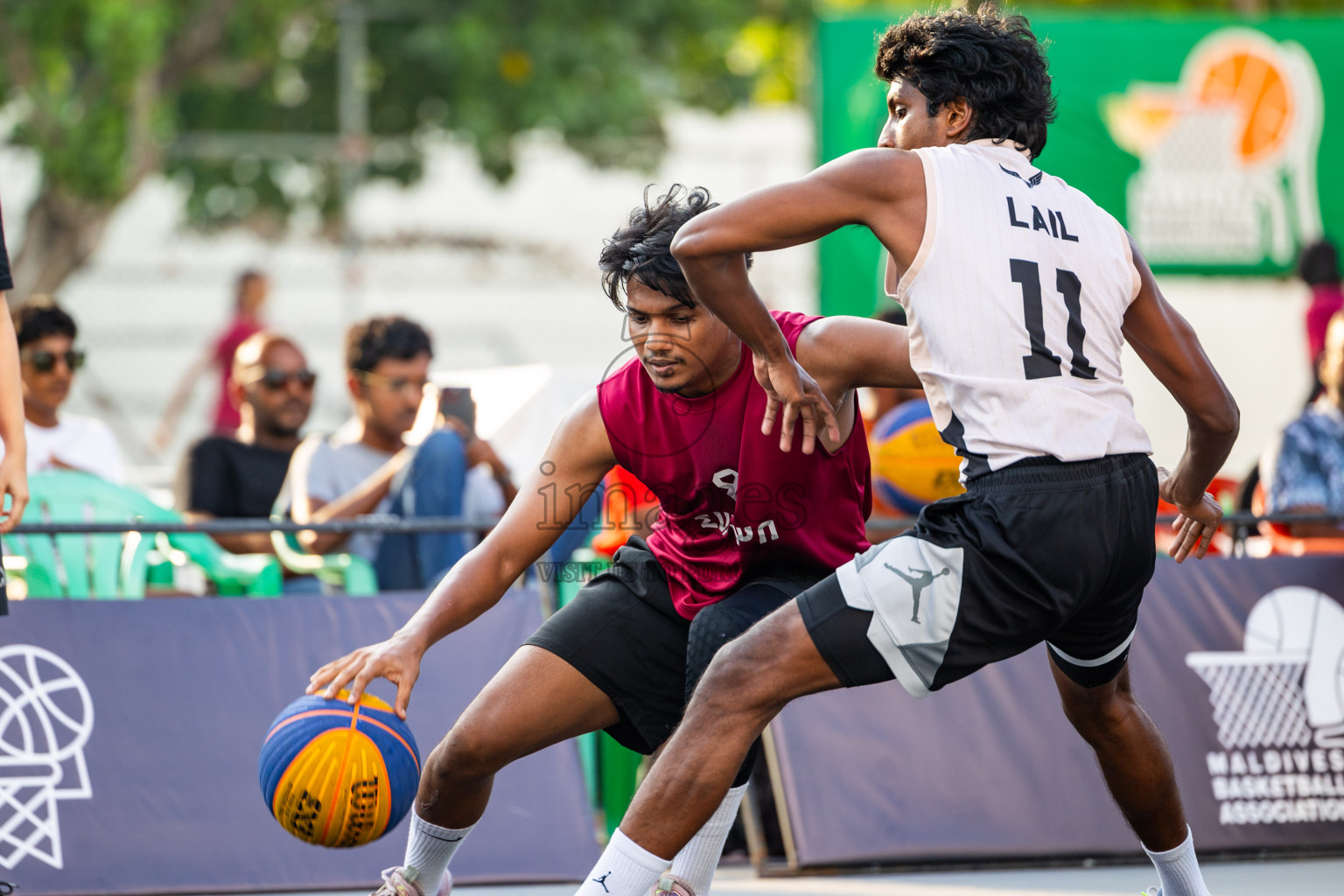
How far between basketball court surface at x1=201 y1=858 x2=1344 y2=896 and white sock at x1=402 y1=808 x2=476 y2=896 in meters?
0.96

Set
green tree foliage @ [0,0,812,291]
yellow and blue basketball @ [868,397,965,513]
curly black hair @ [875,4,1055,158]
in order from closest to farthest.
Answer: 1. curly black hair @ [875,4,1055,158]
2. yellow and blue basketball @ [868,397,965,513]
3. green tree foliage @ [0,0,812,291]

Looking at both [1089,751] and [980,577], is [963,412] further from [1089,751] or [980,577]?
[1089,751]

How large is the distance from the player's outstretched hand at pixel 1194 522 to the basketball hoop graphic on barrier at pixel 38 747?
3669 mm

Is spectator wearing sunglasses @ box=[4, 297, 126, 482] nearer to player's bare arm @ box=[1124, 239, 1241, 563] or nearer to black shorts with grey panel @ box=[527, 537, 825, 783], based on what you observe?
black shorts with grey panel @ box=[527, 537, 825, 783]

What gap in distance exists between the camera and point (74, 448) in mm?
6859

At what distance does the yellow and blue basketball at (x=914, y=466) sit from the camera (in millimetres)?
6176

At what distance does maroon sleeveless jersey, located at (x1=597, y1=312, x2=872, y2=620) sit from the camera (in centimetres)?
375

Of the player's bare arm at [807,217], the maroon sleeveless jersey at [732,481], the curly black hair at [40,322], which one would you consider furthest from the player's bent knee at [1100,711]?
the curly black hair at [40,322]

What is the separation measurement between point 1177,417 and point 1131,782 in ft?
29.3

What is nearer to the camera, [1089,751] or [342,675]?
[342,675]

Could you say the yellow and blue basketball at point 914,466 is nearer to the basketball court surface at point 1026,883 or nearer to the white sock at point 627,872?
the basketball court surface at point 1026,883

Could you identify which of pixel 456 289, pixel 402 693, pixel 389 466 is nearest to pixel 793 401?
pixel 402 693

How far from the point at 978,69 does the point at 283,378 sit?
464 cm

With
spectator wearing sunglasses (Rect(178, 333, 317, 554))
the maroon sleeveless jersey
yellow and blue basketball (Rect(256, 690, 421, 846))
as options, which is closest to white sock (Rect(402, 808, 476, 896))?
yellow and blue basketball (Rect(256, 690, 421, 846))
